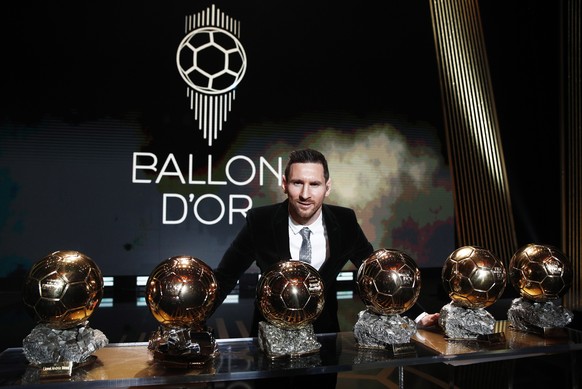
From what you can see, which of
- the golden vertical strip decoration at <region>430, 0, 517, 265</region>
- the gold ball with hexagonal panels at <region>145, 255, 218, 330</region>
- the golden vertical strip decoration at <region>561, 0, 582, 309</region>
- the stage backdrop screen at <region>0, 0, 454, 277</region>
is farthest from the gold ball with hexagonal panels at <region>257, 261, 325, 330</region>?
the golden vertical strip decoration at <region>561, 0, 582, 309</region>

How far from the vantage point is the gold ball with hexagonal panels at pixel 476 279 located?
1733 mm

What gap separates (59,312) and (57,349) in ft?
0.36

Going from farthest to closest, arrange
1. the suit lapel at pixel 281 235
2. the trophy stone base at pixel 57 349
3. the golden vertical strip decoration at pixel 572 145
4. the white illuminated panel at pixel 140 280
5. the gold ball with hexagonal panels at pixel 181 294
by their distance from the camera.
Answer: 1. the golden vertical strip decoration at pixel 572 145
2. the white illuminated panel at pixel 140 280
3. the suit lapel at pixel 281 235
4. the gold ball with hexagonal panels at pixel 181 294
5. the trophy stone base at pixel 57 349

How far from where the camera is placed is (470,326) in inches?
68.4

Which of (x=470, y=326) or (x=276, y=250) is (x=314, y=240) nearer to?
(x=276, y=250)

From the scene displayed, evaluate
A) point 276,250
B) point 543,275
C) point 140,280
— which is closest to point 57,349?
point 276,250

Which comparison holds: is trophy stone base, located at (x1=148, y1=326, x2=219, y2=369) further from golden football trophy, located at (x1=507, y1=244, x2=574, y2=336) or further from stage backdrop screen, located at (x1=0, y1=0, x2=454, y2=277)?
stage backdrop screen, located at (x1=0, y1=0, x2=454, y2=277)

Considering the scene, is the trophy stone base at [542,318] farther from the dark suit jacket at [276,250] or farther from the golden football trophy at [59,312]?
the golden football trophy at [59,312]

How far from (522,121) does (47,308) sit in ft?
20.8

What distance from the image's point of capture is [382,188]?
5551 millimetres

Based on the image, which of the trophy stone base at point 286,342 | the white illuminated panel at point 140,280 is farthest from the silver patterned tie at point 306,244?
the white illuminated panel at point 140,280

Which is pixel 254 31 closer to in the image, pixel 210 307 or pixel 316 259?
pixel 316 259

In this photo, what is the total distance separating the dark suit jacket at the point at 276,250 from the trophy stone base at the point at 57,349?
0.93 metres

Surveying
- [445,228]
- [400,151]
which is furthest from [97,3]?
[445,228]
